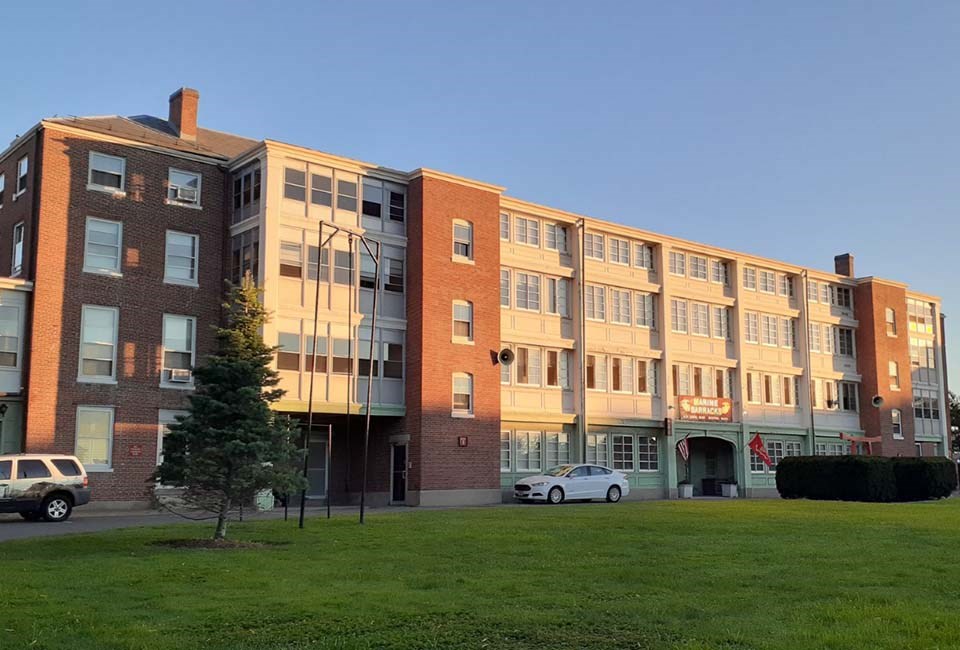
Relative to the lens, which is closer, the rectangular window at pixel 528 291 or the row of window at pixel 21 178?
the row of window at pixel 21 178

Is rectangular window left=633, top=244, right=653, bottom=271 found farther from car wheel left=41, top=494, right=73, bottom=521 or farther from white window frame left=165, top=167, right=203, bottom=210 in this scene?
car wheel left=41, top=494, right=73, bottom=521

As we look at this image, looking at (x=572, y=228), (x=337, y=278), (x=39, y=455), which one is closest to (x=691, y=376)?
(x=572, y=228)

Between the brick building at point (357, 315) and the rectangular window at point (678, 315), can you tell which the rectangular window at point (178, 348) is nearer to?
the brick building at point (357, 315)

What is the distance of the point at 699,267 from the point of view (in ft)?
147

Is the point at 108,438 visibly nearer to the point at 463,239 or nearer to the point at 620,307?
the point at 463,239

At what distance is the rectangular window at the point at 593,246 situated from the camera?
40188 millimetres

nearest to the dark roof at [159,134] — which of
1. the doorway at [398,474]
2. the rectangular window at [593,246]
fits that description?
the doorway at [398,474]

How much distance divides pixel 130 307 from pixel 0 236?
5755 millimetres

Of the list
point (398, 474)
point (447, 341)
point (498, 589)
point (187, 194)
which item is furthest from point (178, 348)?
point (498, 589)

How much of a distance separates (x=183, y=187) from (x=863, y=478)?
24024 mm

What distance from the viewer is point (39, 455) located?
2441 cm

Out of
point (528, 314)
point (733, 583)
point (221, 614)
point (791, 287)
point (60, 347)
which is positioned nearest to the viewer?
point (221, 614)

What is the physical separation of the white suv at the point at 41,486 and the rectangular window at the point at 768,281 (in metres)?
33.4

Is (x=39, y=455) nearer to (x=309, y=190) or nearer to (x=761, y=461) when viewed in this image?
(x=309, y=190)
